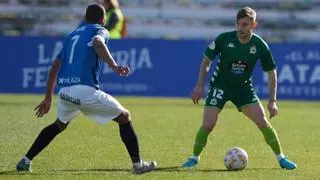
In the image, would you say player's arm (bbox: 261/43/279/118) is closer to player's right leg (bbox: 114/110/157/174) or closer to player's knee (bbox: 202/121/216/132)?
player's knee (bbox: 202/121/216/132)

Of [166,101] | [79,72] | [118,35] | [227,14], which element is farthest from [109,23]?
[227,14]

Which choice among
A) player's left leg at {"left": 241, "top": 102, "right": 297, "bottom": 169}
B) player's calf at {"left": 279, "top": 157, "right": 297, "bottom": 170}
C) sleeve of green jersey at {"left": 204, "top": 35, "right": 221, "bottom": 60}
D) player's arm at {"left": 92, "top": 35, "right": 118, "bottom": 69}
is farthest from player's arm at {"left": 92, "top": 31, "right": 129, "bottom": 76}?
player's calf at {"left": 279, "top": 157, "right": 297, "bottom": 170}

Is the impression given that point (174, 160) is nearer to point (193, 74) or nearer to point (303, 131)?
point (303, 131)

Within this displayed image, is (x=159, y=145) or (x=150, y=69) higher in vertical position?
(x=159, y=145)

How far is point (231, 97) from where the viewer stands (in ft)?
31.6

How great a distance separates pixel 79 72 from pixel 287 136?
213 inches

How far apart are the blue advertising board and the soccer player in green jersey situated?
1207cm

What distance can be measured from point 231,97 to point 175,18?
19861 millimetres

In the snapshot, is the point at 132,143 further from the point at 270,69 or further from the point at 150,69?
the point at 150,69

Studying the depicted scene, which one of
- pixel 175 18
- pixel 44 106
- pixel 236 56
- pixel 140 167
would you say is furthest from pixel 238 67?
pixel 175 18

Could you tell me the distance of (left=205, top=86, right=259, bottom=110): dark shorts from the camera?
9609 millimetres

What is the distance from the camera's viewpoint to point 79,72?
8.53 metres

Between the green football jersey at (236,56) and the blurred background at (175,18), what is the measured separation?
19266mm

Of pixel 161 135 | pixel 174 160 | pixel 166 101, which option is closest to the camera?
pixel 174 160
